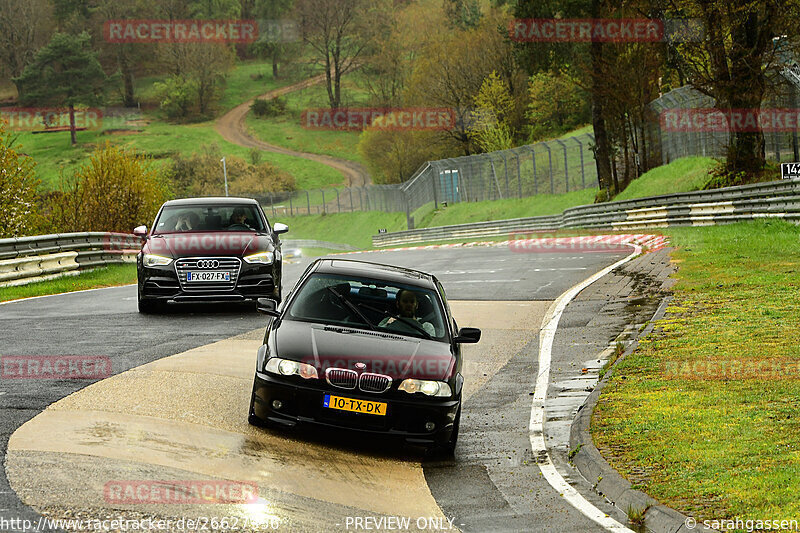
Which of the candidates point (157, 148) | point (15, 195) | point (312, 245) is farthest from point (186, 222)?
point (157, 148)

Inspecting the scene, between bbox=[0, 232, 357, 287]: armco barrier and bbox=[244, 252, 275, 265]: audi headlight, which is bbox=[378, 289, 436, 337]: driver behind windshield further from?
bbox=[0, 232, 357, 287]: armco barrier

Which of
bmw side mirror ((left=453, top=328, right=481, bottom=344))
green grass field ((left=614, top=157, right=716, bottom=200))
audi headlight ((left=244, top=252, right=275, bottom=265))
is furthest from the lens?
green grass field ((left=614, top=157, right=716, bottom=200))

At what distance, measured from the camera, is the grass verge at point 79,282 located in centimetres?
2114

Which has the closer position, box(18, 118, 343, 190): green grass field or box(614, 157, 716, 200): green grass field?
box(614, 157, 716, 200): green grass field

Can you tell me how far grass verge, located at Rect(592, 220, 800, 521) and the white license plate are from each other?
21.0 feet

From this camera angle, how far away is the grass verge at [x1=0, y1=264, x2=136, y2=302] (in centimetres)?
2114

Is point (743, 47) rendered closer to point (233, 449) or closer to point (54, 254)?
point (54, 254)

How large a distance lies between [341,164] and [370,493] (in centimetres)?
12788

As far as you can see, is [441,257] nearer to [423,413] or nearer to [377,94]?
[423,413]

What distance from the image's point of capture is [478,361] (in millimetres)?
13102

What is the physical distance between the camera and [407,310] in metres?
9.28

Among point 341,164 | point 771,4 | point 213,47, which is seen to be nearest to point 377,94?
point 341,164

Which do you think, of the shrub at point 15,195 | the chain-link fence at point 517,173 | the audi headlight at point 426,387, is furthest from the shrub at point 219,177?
the audi headlight at point 426,387

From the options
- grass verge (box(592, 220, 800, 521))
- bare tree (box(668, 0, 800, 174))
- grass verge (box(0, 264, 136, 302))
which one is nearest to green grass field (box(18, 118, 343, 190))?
bare tree (box(668, 0, 800, 174))
